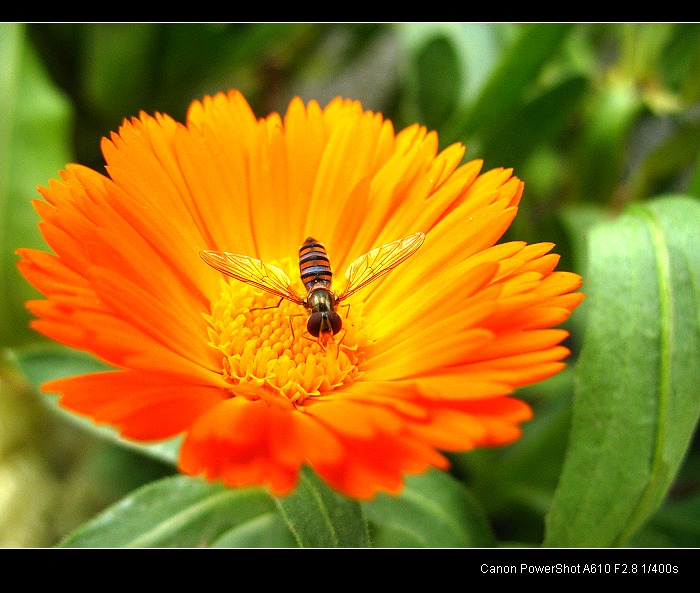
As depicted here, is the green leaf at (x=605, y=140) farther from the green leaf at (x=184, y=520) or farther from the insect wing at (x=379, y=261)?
the green leaf at (x=184, y=520)

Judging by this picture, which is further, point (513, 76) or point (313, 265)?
point (513, 76)

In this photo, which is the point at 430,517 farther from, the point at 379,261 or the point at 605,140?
the point at 605,140

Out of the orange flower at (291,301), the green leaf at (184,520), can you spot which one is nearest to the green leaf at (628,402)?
the orange flower at (291,301)

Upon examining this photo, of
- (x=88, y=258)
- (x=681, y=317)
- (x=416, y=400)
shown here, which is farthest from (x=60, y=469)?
(x=681, y=317)

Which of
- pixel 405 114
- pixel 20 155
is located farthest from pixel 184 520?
pixel 405 114

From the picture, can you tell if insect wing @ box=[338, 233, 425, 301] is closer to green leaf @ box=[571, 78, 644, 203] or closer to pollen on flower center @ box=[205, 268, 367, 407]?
pollen on flower center @ box=[205, 268, 367, 407]

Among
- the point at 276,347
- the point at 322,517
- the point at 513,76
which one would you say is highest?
the point at 513,76

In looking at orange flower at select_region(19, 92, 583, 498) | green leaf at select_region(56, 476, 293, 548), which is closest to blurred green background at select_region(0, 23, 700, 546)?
green leaf at select_region(56, 476, 293, 548)
